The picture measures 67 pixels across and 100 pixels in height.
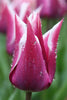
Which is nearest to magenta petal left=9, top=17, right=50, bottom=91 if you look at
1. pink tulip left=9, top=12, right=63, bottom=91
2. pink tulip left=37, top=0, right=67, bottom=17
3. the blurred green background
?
pink tulip left=9, top=12, right=63, bottom=91

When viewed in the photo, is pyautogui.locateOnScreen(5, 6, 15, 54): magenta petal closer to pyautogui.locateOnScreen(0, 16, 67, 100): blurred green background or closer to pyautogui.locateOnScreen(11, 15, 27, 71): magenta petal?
pyautogui.locateOnScreen(0, 16, 67, 100): blurred green background

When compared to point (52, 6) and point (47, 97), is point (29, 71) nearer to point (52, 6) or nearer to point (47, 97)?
point (47, 97)

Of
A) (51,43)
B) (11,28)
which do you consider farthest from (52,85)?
(51,43)

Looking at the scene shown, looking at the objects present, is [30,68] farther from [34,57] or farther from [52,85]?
[52,85]

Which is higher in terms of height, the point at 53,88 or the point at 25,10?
the point at 25,10

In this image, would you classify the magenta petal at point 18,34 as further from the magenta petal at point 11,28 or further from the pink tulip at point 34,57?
the magenta petal at point 11,28

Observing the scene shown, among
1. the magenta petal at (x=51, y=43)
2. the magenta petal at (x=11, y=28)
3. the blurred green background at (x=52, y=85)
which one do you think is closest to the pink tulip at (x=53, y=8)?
the blurred green background at (x=52, y=85)

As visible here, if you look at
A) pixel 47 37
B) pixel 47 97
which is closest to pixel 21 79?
pixel 47 37

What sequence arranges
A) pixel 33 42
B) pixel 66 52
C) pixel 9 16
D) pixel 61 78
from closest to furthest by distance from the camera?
pixel 33 42
pixel 9 16
pixel 61 78
pixel 66 52

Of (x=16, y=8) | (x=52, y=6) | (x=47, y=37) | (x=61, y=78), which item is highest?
(x=47, y=37)
